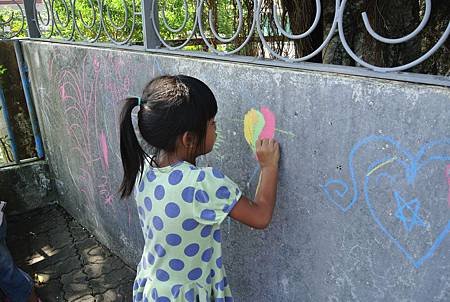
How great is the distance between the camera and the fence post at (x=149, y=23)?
2.21 metres

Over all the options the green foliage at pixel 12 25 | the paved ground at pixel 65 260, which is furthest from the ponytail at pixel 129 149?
the green foliage at pixel 12 25

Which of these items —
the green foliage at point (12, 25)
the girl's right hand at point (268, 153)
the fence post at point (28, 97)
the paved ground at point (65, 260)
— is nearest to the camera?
the girl's right hand at point (268, 153)

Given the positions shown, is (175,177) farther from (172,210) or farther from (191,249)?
(191,249)

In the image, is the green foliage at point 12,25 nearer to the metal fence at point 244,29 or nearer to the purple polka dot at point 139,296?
the metal fence at point 244,29

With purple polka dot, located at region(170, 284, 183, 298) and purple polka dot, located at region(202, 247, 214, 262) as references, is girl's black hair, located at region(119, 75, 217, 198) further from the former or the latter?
purple polka dot, located at region(170, 284, 183, 298)

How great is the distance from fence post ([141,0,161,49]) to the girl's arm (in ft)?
3.07

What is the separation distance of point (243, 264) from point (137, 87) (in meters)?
1.11

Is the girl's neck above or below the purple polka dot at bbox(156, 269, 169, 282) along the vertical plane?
above

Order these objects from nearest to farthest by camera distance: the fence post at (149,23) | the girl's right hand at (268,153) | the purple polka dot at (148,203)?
the purple polka dot at (148,203) < the girl's right hand at (268,153) < the fence post at (149,23)

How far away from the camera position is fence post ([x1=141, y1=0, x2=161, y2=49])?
2.21m

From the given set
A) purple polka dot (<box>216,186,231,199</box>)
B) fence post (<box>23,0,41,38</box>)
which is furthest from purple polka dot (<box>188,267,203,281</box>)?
fence post (<box>23,0,41,38</box>)

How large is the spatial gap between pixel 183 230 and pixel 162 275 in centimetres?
23

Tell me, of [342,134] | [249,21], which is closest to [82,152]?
[249,21]

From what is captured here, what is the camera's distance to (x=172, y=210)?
1.46 m
